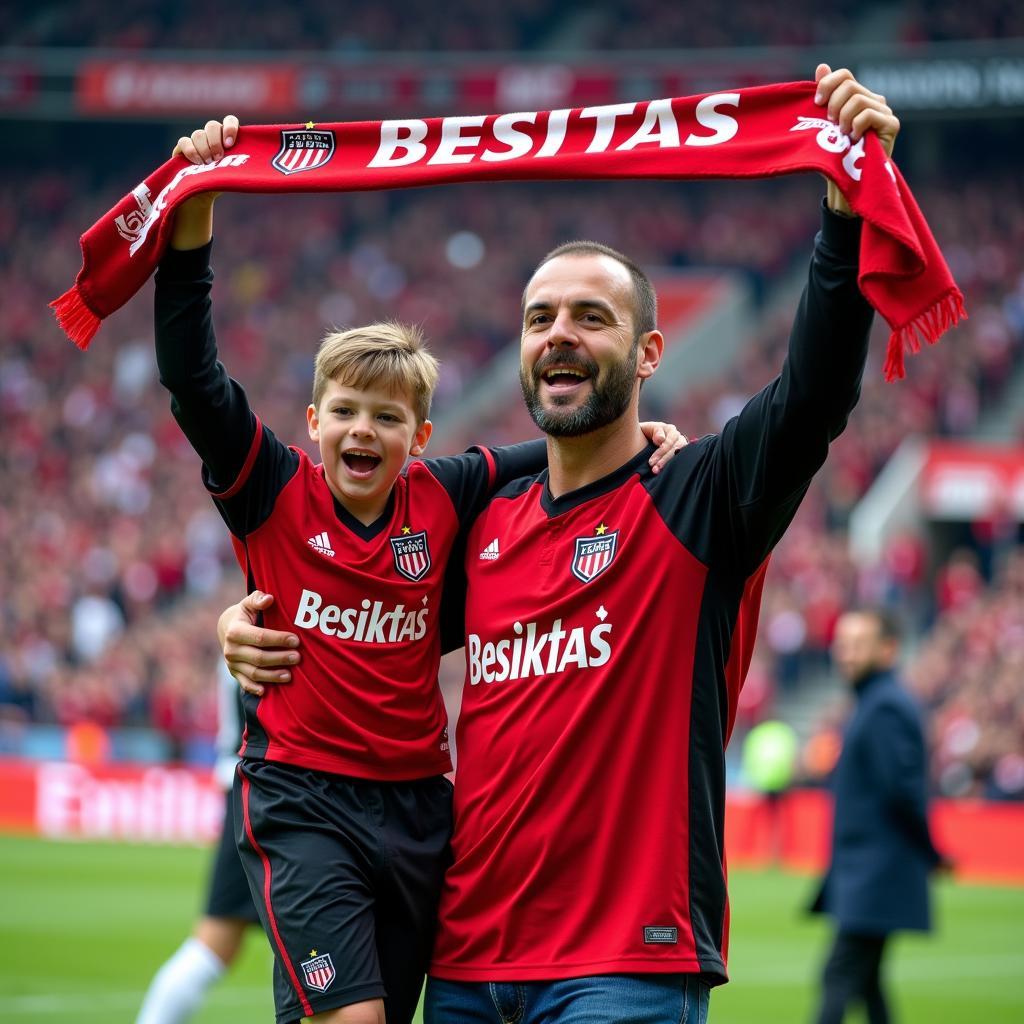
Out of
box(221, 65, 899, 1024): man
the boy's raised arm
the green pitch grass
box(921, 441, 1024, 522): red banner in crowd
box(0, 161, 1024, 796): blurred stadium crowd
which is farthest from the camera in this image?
box(921, 441, 1024, 522): red banner in crowd

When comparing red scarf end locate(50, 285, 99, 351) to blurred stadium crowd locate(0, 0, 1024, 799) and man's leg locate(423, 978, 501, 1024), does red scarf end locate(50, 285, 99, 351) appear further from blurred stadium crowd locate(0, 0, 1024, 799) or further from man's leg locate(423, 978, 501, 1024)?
blurred stadium crowd locate(0, 0, 1024, 799)

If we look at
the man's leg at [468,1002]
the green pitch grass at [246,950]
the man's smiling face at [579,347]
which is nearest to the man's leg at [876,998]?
the green pitch grass at [246,950]

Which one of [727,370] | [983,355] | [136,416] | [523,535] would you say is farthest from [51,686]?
[523,535]

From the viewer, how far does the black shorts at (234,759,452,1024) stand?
3.72 meters

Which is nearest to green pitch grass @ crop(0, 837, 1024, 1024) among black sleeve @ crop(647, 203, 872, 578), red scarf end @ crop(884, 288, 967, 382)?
black sleeve @ crop(647, 203, 872, 578)

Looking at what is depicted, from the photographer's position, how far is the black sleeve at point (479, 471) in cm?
436

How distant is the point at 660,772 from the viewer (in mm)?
3666

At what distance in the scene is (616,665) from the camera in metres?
3.70

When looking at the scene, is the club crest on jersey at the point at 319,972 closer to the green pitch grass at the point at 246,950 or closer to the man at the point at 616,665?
the man at the point at 616,665

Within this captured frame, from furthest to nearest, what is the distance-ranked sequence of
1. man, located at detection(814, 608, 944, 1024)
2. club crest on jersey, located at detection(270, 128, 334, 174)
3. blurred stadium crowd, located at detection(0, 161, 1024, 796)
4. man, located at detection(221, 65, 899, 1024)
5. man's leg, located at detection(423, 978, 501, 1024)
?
blurred stadium crowd, located at detection(0, 161, 1024, 796), man, located at detection(814, 608, 944, 1024), club crest on jersey, located at detection(270, 128, 334, 174), man's leg, located at detection(423, 978, 501, 1024), man, located at detection(221, 65, 899, 1024)

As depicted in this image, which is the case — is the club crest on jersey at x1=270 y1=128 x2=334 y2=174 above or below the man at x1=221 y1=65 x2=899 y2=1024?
above

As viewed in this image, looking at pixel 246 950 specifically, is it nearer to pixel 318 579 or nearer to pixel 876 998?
pixel 876 998

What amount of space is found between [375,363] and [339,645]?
68 cm

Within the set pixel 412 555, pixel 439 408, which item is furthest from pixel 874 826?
pixel 439 408
